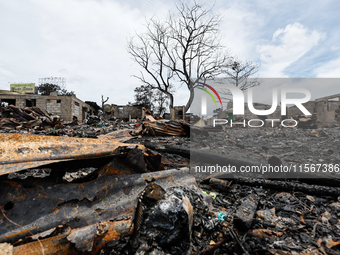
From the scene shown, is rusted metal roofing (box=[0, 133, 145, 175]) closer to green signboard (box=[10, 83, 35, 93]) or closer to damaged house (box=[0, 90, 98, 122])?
damaged house (box=[0, 90, 98, 122])

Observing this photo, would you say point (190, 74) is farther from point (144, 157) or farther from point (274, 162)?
point (144, 157)

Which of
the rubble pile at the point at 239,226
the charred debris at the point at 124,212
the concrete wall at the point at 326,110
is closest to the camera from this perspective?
the charred debris at the point at 124,212

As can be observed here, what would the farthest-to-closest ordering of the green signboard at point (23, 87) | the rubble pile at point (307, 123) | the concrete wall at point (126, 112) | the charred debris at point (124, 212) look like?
the green signboard at point (23, 87) → the concrete wall at point (126, 112) → the rubble pile at point (307, 123) → the charred debris at point (124, 212)

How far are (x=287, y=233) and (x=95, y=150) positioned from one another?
195 centimetres

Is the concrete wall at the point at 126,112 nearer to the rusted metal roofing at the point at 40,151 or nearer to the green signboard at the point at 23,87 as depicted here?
the green signboard at the point at 23,87

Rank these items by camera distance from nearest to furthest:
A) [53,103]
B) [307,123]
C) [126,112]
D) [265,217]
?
[265,217]
[307,123]
[53,103]
[126,112]

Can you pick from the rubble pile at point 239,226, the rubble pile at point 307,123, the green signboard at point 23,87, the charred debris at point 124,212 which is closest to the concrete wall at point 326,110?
the rubble pile at point 307,123

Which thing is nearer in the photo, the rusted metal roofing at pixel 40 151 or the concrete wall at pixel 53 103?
the rusted metal roofing at pixel 40 151

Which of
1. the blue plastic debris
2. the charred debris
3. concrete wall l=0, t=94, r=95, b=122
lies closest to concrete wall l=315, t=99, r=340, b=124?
the charred debris

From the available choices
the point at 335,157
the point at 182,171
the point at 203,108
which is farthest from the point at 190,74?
the point at 182,171

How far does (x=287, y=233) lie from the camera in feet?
5.42

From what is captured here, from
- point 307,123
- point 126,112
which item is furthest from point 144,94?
point 307,123

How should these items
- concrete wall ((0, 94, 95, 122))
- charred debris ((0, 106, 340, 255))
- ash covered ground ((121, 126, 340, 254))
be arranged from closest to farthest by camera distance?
charred debris ((0, 106, 340, 255)), ash covered ground ((121, 126, 340, 254)), concrete wall ((0, 94, 95, 122))

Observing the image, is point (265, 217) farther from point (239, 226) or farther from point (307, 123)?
point (307, 123)
